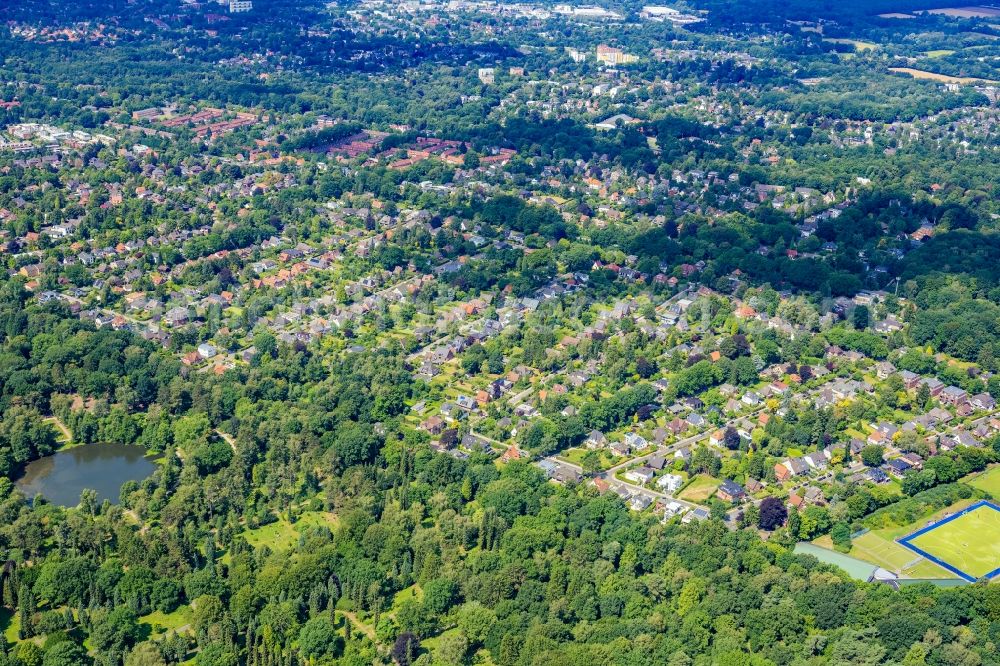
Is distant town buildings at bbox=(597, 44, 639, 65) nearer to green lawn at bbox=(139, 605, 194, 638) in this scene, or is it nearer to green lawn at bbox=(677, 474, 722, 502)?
green lawn at bbox=(677, 474, 722, 502)

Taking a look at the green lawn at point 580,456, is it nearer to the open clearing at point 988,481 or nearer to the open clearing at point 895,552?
the open clearing at point 895,552

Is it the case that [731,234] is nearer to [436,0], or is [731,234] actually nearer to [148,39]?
[148,39]

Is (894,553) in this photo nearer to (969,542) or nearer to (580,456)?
(969,542)

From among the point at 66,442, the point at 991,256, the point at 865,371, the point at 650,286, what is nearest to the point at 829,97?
the point at 991,256

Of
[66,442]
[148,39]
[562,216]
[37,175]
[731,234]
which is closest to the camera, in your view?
[66,442]

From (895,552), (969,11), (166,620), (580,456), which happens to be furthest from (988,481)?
(969,11)

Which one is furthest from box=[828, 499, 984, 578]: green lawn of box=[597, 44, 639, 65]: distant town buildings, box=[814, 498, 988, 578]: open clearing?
box=[597, 44, 639, 65]: distant town buildings
